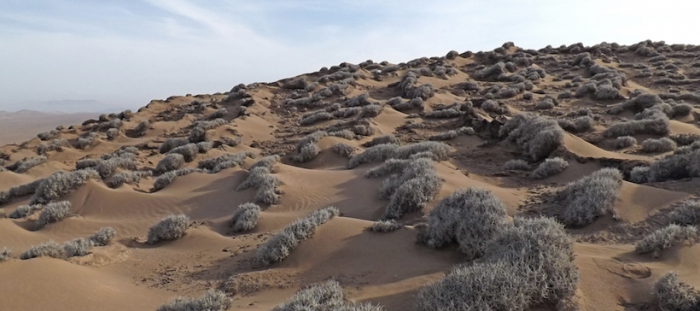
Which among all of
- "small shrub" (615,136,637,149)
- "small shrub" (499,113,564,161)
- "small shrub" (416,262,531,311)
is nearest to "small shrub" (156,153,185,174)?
"small shrub" (499,113,564,161)

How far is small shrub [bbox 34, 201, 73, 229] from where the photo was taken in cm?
980

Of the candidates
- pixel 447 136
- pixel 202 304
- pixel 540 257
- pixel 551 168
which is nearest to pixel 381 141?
pixel 447 136

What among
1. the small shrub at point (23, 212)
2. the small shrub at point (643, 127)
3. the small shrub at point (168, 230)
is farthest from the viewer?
the small shrub at point (643, 127)

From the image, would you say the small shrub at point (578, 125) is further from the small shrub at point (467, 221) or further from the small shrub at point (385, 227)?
the small shrub at point (385, 227)

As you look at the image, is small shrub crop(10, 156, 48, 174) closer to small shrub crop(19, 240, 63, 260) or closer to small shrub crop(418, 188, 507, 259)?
small shrub crop(19, 240, 63, 260)

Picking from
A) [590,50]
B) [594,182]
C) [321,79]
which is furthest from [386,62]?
[594,182]

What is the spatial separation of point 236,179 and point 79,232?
3.85 metres

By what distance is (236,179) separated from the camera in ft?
39.1

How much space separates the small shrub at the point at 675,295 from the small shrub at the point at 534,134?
790 cm

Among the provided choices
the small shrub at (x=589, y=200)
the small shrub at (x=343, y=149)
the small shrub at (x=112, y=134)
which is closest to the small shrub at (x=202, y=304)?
the small shrub at (x=589, y=200)

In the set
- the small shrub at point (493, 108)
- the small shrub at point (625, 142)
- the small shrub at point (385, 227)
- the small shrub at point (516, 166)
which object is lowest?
the small shrub at point (385, 227)

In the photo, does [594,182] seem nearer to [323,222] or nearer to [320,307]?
[323,222]

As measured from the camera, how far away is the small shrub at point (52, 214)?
386 inches

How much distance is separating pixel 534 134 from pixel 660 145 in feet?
10.9
